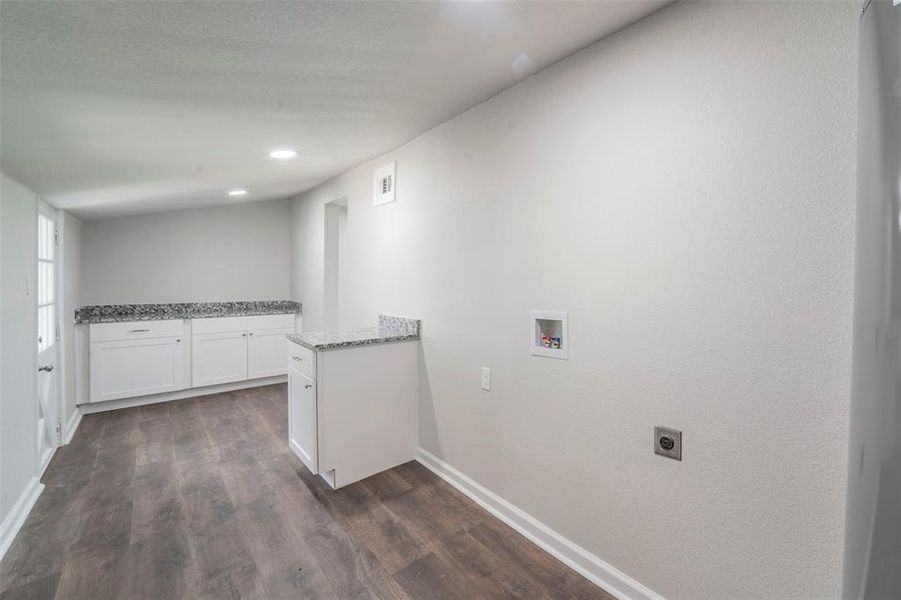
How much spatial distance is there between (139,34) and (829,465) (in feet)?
7.40

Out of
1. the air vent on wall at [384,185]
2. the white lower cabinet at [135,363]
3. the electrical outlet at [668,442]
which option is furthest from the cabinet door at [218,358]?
the electrical outlet at [668,442]

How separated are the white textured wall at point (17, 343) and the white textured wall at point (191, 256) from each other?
2.06 meters

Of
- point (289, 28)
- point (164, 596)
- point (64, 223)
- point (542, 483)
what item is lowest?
point (164, 596)

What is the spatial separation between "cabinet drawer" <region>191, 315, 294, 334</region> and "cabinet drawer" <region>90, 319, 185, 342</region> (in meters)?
0.17

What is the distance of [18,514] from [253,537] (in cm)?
122

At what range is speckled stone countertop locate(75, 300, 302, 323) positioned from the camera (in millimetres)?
4012

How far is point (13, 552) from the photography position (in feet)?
6.18

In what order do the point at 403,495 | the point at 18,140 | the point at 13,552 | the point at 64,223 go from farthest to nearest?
the point at 64,223
the point at 403,495
the point at 13,552
the point at 18,140

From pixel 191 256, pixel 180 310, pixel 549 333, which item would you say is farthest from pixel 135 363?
pixel 549 333

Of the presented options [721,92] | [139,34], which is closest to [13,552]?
[139,34]

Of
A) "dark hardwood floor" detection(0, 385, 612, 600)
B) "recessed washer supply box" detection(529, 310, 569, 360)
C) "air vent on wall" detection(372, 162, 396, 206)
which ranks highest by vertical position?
"air vent on wall" detection(372, 162, 396, 206)

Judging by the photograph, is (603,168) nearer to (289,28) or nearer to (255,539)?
(289,28)

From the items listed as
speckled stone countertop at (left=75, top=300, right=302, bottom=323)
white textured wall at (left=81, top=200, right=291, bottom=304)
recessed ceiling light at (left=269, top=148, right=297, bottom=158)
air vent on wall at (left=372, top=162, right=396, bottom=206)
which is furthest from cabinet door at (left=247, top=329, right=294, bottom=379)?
recessed ceiling light at (left=269, top=148, right=297, bottom=158)

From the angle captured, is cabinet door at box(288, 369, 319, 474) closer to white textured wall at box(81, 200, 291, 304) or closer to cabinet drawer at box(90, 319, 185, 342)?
cabinet drawer at box(90, 319, 185, 342)
